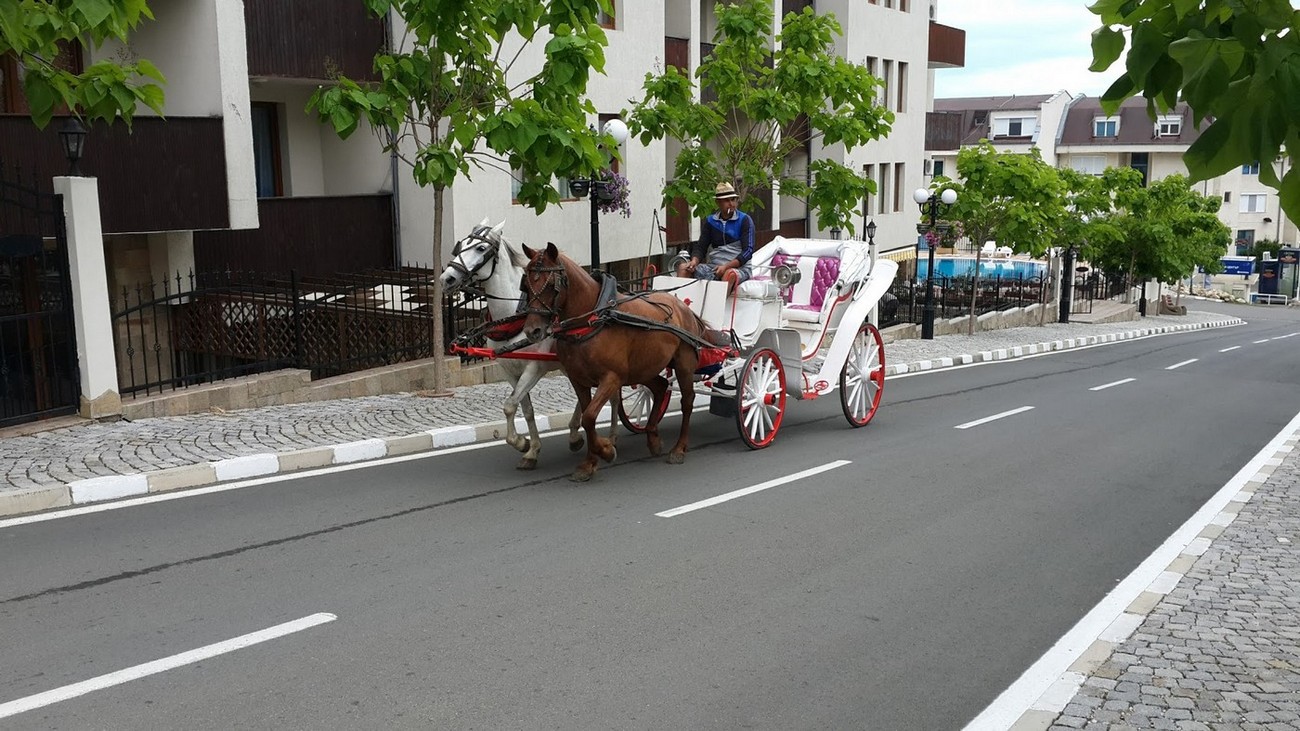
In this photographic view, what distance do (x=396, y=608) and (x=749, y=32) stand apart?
16026 millimetres

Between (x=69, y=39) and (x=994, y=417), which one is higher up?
(x=69, y=39)

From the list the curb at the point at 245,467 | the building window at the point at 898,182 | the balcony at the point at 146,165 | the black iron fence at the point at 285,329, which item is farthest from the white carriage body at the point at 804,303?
the building window at the point at 898,182

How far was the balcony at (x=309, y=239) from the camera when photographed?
17219 millimetres

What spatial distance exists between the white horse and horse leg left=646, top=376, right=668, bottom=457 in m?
0.94

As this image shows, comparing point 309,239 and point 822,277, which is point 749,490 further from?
point 309,239

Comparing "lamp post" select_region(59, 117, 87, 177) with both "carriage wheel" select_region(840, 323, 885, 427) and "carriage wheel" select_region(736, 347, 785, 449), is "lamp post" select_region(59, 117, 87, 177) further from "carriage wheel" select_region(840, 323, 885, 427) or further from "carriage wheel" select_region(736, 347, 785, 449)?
"carriage wheel" select_region(840, 323, 885, 427)

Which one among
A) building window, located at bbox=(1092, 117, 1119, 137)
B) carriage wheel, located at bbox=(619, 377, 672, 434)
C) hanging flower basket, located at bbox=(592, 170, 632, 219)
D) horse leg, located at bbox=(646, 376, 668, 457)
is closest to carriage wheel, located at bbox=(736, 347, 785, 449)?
horse leg, located at bbox=(646, 376, 668, 457)

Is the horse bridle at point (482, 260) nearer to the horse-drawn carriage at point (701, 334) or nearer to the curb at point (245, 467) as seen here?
the horse-drawn carriage at point (701, 334)

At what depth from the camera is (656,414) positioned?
11.0 m

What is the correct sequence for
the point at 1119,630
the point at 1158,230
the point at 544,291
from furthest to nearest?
the point at 1158,230 → the point at 544,291 → the point at 1119,630

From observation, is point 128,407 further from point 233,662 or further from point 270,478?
point 233,662

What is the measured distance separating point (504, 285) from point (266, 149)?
11.3 metres

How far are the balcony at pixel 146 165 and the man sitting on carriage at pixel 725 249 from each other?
292 inches

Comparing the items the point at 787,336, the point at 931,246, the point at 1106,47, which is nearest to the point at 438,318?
the point at 787,336
